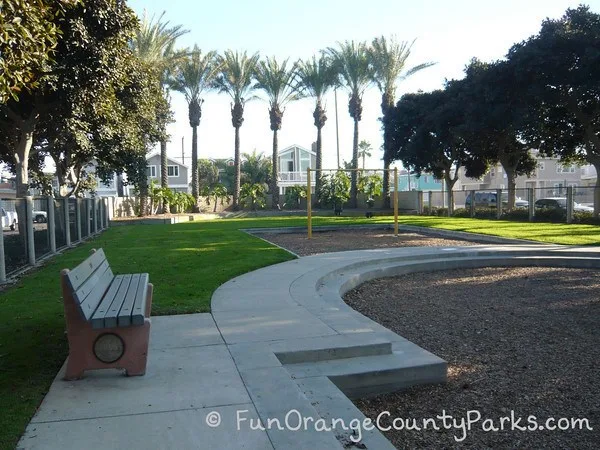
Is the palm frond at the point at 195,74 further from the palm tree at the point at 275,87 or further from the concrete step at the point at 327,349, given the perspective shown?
the concrete step at the point at 327,349

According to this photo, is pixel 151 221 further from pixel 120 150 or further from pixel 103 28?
pixel 103 28

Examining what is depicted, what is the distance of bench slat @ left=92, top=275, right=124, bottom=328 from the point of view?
4.79 metres

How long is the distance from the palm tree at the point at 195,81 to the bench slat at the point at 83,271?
38.3 m

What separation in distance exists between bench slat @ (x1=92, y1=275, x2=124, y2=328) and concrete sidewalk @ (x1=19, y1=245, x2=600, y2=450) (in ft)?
1.80

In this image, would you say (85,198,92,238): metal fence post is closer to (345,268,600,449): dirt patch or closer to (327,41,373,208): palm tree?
(345,268,600,449): dirt patch

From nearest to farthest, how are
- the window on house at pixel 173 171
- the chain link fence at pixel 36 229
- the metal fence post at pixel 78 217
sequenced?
the chain link fence at pixel 36 229, the metal fence post at pixel 78 217, the window on house at pixel 173 171

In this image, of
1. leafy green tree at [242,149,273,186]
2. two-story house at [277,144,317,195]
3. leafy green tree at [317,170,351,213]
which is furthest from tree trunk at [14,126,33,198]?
two-story house at [277,144,317,195]

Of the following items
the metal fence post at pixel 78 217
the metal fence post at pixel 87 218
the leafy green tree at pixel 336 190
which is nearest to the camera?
the metal fence post at pixel 78 217

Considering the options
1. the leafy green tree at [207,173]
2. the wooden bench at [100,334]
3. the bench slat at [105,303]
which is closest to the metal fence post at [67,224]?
the bench slat at [105,303]

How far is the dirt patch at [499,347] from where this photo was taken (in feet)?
15.4

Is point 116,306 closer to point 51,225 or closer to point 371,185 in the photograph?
point 51,225

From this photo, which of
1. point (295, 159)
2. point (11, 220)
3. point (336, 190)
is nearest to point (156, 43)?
point (336, 190)

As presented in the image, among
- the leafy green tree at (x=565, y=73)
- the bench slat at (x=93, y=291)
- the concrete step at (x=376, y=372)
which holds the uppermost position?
the leafy green tree at (x=565, y=73)

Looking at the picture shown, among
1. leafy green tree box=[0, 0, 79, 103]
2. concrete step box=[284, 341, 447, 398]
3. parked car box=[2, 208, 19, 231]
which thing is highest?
leafy green tree box=[0, 0, 79, 103]
